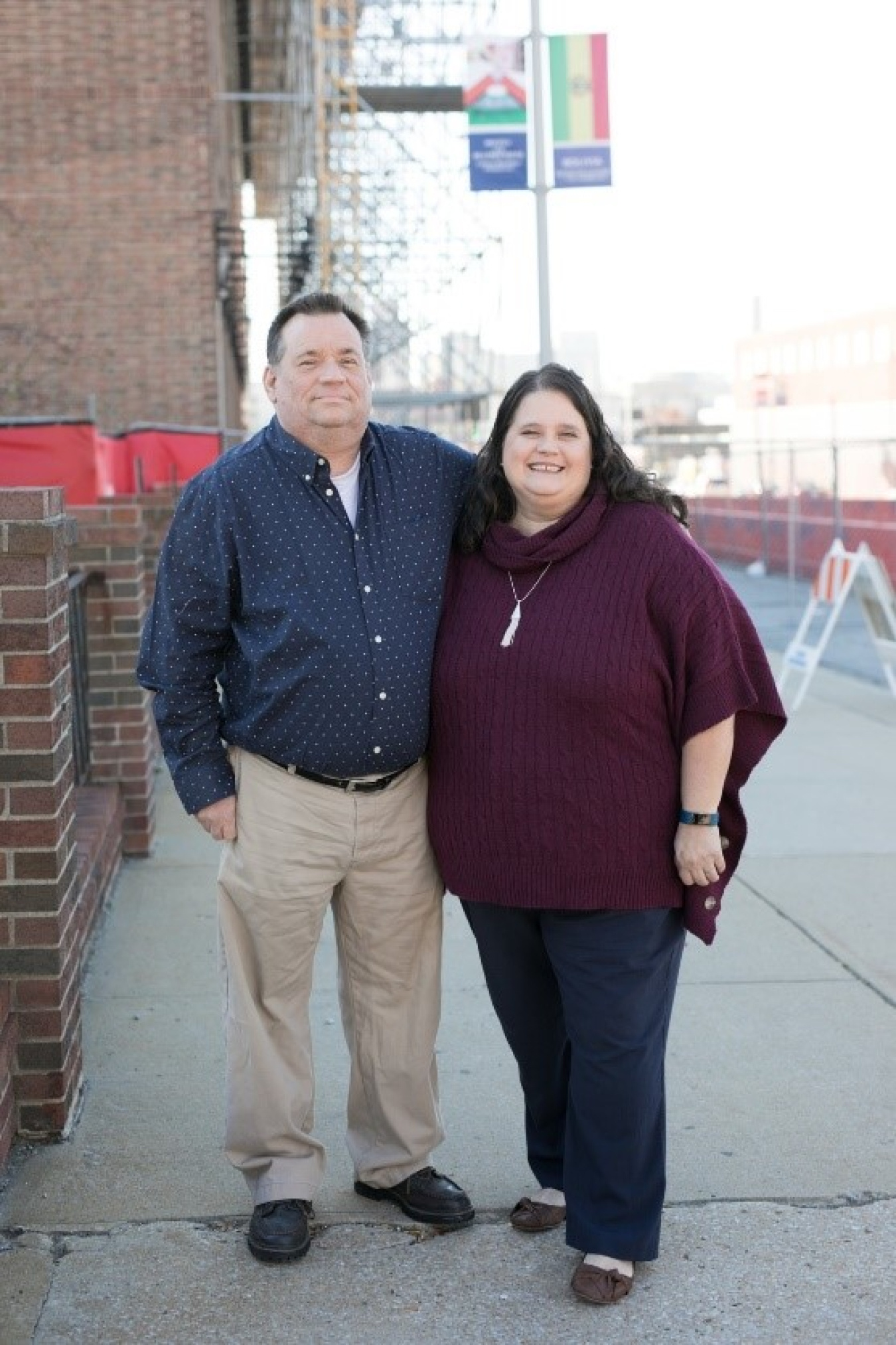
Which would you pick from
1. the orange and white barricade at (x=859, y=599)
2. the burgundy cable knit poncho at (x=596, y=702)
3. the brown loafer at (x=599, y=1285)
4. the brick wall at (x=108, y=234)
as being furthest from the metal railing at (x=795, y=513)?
the brown loafer at (x=599, y=1285)

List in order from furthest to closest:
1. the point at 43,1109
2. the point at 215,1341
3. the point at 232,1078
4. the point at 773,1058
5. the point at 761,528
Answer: the point at 761,528 < the point at 773,1058 < the point at 43,1109 < the point at 232,1078 < the point at 215,1341

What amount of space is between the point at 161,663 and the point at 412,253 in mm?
28032

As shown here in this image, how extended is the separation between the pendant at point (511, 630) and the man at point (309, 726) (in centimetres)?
19

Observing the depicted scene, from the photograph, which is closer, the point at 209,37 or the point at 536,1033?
the point at 536,1033

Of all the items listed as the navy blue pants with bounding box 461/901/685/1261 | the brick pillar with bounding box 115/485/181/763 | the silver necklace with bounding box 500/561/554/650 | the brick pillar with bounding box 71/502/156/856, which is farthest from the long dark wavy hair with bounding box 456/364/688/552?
the brick pillar with bounding box 115/485/181/763

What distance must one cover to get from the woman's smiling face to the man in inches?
10.0

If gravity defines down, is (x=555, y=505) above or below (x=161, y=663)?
above

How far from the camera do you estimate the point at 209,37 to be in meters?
16.4

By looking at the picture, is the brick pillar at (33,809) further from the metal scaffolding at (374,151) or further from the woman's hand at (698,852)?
the metal scaffolding at (374,151)

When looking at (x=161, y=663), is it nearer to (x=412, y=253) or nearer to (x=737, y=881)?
(x=737, y=881)

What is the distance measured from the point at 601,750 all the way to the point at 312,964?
0.83 m

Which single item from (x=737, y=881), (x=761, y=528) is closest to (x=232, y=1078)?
(x=737, y=881)

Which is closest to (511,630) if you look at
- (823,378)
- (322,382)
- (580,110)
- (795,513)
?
(322,382)

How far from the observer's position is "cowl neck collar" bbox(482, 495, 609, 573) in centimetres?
335
